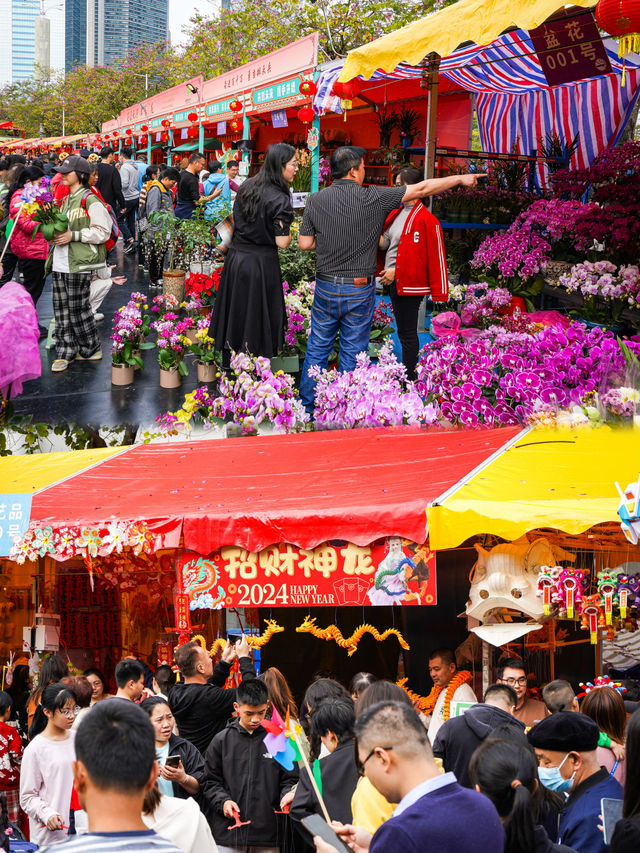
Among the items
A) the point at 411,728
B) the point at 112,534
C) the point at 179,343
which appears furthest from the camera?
the point at 179,343

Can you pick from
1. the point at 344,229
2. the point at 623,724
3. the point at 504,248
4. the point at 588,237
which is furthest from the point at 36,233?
the point at 623,724

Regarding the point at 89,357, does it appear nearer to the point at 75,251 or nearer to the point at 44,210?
the point at 75,251

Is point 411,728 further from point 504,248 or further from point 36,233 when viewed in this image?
point 36,233

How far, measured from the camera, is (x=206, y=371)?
8.65 meters

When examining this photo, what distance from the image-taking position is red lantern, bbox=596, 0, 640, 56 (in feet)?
15.5

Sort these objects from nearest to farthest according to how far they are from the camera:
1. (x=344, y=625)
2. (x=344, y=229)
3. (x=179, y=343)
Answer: (x=344, y=229) < (x=344, y=625) < (x=179, y=343)

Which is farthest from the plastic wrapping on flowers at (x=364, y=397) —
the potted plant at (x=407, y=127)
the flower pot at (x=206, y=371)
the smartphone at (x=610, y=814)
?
the potted plant at (x=407, y=127)

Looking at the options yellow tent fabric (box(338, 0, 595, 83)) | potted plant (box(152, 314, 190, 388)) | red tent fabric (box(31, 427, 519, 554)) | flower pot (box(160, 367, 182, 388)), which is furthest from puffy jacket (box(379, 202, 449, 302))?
flower pot (box(160, 367, 182, 388))

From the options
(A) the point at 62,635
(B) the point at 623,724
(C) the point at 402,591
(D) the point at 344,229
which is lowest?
(A) the point at 62,635

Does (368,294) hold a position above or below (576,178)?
below

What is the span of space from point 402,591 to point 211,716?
1.25 metres

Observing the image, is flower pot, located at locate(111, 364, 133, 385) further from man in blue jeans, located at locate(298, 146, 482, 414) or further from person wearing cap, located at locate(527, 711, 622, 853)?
person wearing cap, located at locate(527, 711, 622, 853)

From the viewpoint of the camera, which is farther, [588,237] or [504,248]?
[504,248]

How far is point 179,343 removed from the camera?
874 cm
